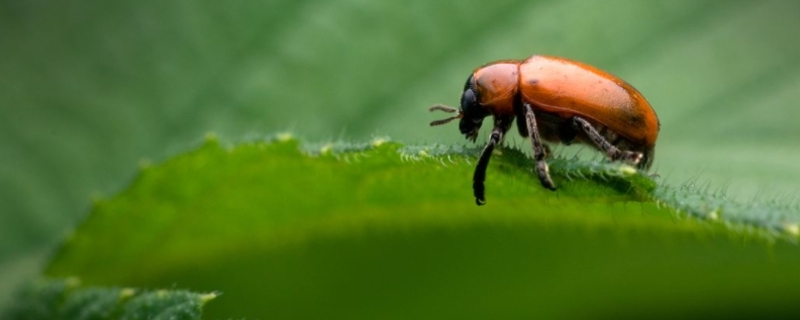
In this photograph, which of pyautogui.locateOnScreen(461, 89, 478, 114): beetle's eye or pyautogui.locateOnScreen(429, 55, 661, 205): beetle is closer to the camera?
pyautogui.locateOnScreen(429, 55, 661, 205): beetle

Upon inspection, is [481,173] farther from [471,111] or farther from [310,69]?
[310,69]

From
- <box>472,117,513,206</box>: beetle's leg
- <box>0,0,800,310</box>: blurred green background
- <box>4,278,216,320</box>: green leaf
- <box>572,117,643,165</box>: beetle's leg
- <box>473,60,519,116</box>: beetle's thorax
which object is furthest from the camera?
<box>0,0,800,310</box>: blurred green background

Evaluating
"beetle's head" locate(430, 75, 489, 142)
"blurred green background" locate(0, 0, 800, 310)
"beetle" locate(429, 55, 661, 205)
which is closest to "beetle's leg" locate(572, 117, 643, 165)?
"beetle" locate(429, 55, 661, 205)

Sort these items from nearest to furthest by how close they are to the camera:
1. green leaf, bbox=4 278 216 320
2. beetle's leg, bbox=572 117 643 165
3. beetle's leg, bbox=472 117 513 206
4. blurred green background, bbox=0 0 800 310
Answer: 1. green leaf, bbox=4 278 216 320
2. beetle's leg, bbox=472 117 513 206
3. beetle's leg, bbox=572 117 643 165
4. blurred green background, bbox=0 0 800 310

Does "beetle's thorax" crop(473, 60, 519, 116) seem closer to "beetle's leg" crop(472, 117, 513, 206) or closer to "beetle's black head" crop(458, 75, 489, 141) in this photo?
"beetle's black head" crop(458, 75, 489, 141)

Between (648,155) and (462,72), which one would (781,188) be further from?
(462,72)

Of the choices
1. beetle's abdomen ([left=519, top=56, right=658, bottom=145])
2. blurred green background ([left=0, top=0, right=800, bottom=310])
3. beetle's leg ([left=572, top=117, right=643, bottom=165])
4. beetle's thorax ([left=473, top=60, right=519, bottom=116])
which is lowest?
beetle's leg ([left=572, top=117, right=643, bottom=165])

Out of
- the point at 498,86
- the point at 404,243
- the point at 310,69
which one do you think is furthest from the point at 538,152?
the point at 310,69

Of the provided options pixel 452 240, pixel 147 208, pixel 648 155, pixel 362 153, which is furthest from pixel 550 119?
pixel 147 208
